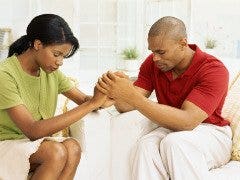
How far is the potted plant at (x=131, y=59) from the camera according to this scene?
4.19 metres

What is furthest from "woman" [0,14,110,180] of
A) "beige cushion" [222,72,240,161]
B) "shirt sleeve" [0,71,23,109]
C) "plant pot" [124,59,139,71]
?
"plant pot" [124,59,139,71]

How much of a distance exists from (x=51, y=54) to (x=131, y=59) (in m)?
2.49

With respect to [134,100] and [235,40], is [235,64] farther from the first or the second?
[235,40]

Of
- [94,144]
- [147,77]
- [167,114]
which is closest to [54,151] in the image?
[94,144]

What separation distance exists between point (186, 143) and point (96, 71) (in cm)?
295

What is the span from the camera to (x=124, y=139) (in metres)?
1.91

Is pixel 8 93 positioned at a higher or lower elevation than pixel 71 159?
higher

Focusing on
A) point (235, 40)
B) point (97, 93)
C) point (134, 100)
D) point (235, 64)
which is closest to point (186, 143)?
point (134, 100)

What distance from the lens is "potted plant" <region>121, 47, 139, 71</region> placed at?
419 cm

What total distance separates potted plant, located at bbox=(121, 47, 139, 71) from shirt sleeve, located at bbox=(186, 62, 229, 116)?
2.28 m

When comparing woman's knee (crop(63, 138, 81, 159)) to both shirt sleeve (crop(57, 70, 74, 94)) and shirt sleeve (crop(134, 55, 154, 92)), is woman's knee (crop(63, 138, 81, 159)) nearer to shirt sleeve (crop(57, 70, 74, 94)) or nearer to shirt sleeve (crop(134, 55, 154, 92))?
shirt sleeve (crop(57, 70, 74, 94))

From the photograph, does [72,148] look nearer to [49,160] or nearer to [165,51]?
[49,160]

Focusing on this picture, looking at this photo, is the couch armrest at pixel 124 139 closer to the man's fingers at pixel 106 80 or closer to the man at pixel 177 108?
the man at pixel 177 108

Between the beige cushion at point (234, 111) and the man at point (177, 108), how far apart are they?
4 cm
